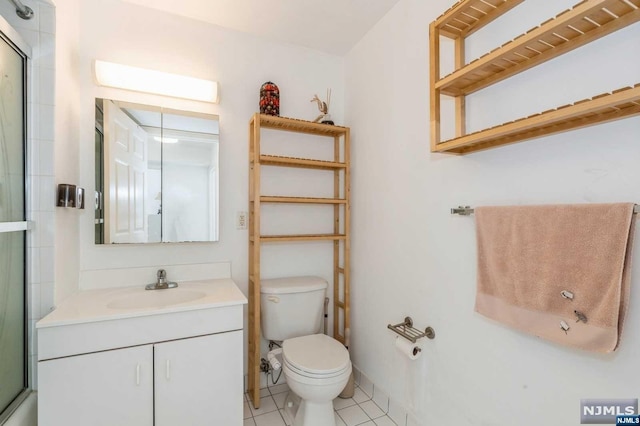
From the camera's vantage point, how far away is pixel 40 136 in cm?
134

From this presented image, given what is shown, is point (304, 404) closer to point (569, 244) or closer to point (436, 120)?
point (569, 244)

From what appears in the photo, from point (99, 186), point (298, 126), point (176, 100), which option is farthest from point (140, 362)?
point (298, 126)

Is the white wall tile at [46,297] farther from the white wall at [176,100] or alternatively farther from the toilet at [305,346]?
the toilet at [305,346]

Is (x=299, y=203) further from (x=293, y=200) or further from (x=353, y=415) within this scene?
(x=353, y=415)

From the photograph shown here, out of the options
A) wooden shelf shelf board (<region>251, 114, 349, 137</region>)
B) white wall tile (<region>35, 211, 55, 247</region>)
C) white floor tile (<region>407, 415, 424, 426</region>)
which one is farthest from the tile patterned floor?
wooden shelf shelf board (<region>251, 114, 349, 137</region>)

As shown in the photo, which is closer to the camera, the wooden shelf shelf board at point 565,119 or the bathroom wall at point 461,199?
the wooden shelf shelf board at point 565,119

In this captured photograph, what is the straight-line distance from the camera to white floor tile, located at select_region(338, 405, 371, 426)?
172cm

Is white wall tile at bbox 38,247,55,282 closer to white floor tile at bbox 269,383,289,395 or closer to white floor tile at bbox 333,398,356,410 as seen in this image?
white floor tile at bbox 269,383,289,395

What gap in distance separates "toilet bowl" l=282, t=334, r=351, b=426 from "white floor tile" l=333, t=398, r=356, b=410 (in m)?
0.25

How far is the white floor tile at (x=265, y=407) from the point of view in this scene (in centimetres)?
180

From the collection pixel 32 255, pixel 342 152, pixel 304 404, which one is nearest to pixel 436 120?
pixel 342 152

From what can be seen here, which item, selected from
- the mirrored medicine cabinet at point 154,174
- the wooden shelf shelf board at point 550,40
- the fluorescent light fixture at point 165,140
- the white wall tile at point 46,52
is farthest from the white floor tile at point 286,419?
the white wall tile at point 46,52

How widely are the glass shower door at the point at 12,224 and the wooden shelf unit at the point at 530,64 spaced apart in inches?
67.8

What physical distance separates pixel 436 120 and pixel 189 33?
161 cm
